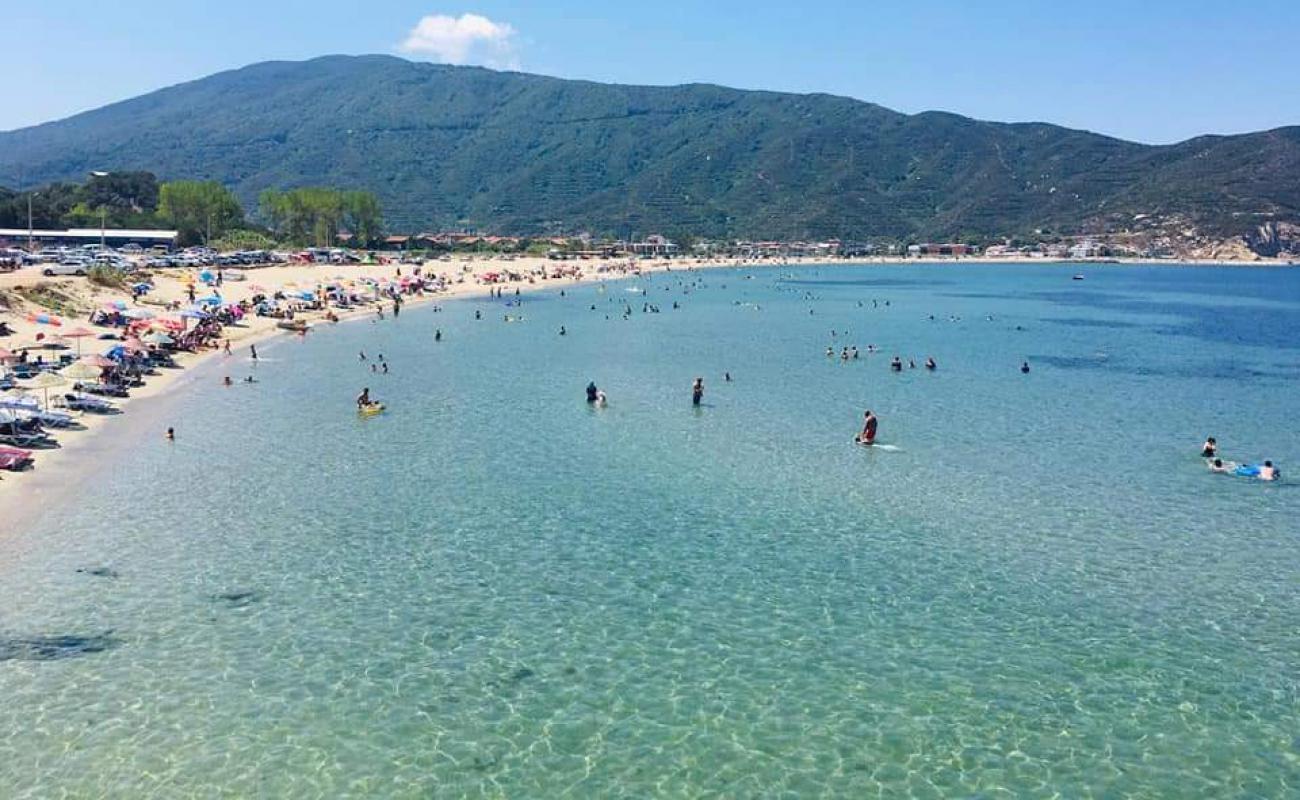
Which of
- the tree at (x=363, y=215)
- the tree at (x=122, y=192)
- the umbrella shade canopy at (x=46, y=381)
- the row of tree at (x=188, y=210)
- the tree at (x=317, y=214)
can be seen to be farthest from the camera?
the tree at (x=363, y=215)

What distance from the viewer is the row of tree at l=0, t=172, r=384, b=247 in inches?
5536

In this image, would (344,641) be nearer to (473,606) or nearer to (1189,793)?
(473,606)

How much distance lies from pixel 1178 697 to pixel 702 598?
863cm

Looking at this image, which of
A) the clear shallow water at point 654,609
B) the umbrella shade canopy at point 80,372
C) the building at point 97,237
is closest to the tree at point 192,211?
the building at point 97,237

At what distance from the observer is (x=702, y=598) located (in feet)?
68.6

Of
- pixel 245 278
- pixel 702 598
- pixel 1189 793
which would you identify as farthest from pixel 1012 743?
pixel 245 278

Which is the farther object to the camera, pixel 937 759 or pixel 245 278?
pixel 245 278

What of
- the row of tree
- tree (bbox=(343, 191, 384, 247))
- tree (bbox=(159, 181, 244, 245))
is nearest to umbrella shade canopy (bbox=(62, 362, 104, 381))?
the row of tree

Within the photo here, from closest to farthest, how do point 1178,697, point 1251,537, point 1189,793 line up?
point 1189,793 < point 1178,697 < point 1251,537

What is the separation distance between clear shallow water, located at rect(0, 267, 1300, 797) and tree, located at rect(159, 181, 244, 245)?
356 feet

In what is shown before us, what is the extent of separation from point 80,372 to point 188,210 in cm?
11361

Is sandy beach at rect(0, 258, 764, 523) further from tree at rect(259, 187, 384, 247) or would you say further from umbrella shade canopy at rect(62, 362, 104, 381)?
tree at rect(259, 187, 384, 247)

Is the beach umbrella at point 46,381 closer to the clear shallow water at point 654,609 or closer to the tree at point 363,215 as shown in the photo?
the clear shallow water at point 654,609

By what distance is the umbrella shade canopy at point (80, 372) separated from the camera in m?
37.7
